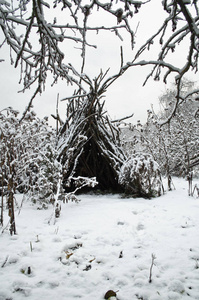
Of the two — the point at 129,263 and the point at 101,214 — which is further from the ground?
the point at 101,214

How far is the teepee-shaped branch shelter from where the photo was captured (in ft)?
9.21

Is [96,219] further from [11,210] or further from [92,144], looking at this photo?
[92,144]

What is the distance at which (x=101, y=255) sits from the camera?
131 centimetres

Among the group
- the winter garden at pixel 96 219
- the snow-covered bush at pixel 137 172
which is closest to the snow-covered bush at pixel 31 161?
the winter garden at pixel 96 219

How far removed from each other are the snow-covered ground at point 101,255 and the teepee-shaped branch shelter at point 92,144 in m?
0.91

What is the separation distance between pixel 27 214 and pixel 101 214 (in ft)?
2.63

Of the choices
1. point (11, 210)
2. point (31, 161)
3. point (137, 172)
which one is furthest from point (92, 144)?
point (11, 210)

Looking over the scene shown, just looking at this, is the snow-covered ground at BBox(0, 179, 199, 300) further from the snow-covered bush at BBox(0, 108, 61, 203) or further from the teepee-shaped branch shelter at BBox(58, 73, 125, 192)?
the teepee-shaped branch shelter at BBox(58, 73, 125, 192)

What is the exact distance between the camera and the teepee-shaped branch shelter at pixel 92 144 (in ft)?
9.21

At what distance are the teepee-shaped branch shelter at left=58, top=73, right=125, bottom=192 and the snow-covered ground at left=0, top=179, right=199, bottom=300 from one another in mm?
905

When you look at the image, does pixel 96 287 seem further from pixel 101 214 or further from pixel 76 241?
pixel 101 214

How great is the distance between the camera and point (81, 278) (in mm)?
1081

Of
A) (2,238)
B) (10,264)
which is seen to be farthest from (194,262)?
(2,238)

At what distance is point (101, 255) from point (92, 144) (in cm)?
184
